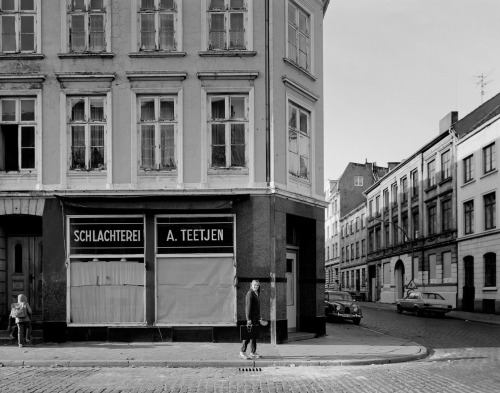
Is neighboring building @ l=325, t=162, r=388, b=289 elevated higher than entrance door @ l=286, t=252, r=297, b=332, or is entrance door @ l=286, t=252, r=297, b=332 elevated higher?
neighboring building @ l=325, t=162, r=388, b=289

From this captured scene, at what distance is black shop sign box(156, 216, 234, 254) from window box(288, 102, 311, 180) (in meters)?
2.61

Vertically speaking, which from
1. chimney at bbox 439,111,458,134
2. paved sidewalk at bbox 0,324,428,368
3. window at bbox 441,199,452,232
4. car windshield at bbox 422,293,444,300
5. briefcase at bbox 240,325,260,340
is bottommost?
car windshield at bbox 422,293,444,300

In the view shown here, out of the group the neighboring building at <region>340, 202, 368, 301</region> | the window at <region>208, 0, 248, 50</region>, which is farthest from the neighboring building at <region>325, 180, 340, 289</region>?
the window at <region>208, 0, 248, 50</region>

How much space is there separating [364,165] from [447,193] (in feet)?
124

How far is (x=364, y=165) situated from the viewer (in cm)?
8044

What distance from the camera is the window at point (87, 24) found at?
18.1 m

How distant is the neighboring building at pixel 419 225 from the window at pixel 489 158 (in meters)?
4.29

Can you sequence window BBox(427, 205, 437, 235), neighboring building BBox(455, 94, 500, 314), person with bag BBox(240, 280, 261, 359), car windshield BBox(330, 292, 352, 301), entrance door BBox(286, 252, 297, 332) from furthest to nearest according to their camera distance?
1. window BBox(427, 205, 437, 235)
2. neighboring building BBox(455, 94, 500, 314)
3. car windshield BBox(330, 292, 352, 301)
4. entrance door BBox(286, 252, 297, 332)
5. person with bag BBox(240, 280, 261, 359)

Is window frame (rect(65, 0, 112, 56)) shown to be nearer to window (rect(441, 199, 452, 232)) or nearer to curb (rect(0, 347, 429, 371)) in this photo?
curb (rect(0, 347, 429, 371))

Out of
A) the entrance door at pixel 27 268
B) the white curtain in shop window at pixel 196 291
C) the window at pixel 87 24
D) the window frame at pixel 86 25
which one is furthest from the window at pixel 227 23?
the entrance door at pixel 27 268

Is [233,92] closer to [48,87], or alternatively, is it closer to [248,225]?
[248,225]

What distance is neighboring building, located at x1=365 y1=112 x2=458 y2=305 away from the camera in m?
42.5

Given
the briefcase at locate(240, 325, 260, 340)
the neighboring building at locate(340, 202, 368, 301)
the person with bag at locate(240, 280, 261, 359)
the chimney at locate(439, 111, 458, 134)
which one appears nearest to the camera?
the briefcase at locate(240, 325, 260, 340)

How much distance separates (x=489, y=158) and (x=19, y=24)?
27.3 m
